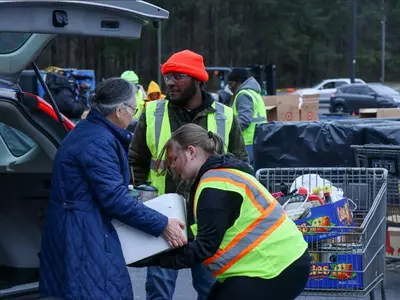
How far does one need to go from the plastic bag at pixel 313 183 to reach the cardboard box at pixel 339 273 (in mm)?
584

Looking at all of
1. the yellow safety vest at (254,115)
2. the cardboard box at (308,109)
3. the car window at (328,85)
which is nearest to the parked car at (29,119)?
the yellow safety vest at (254,115)

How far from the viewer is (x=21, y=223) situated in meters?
5.33

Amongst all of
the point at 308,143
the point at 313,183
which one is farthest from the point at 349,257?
the point at 308,143

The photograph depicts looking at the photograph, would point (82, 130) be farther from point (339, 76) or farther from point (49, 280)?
point (339, 76)

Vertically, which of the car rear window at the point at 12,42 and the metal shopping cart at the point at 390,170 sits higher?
the car rear window at the point at 12,42

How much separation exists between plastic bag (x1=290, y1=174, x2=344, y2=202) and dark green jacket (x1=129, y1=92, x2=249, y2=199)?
488 mm

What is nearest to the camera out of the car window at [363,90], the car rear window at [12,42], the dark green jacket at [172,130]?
the car rear window at [12,42]

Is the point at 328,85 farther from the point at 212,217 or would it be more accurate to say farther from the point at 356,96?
the point at 212,217

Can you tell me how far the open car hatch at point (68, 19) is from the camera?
12.3 ft

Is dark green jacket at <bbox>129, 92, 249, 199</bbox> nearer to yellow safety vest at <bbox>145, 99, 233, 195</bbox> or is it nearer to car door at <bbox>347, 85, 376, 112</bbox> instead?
yellow safety vest at <bbox>145, 99, 233, 195</bbox>

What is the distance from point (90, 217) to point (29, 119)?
768 millimetres

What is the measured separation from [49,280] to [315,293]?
1.70m

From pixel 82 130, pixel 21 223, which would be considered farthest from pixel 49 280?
pixel 21 223

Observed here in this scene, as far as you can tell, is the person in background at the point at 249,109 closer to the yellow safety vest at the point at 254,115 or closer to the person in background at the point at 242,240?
the yellow safety vest at the point at 254,115
